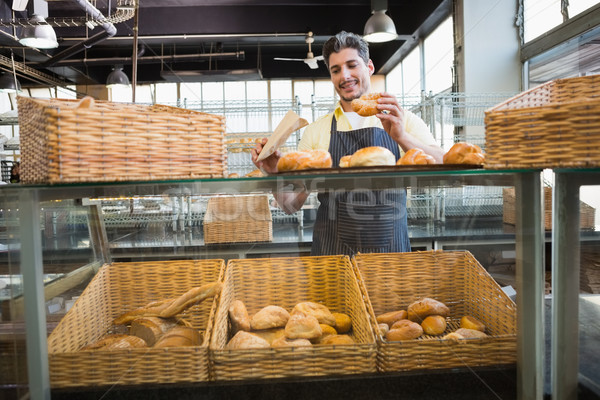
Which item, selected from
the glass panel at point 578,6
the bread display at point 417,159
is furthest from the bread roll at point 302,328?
the glass panel at point 578,6

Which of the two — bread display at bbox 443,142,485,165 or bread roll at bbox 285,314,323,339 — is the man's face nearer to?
bread display at bbox 443,142,485,165

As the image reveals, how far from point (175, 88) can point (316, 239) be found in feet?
31.0

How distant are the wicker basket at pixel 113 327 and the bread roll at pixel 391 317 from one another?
0.44 metres

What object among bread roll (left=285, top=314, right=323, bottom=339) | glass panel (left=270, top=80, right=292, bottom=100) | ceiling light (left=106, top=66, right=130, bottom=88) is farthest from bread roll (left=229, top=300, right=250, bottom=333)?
glass panel (left=270, top=80, right=292, bottom=100)

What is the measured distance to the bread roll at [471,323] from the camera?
1.06 metres

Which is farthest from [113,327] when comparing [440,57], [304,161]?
[440,57]

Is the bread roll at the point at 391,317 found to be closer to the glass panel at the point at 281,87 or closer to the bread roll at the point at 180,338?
the bread roll at the point at 180,338

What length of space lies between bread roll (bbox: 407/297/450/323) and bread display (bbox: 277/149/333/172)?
18.7 inches

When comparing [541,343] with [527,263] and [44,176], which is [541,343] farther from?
[44,176]

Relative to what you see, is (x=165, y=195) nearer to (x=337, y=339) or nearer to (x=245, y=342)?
(x=245, y=342)

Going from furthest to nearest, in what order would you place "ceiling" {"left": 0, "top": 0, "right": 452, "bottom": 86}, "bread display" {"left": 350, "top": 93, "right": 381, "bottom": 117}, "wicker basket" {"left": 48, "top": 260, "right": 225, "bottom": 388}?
"ceiling" {"left": 0, "top": 0, "right": 452, "bottom": 86}
"bread display" {"left": 350, "top": 93, "right": 381, "bottom": 117}
"wicker basket" {"left": 48, "top": 260, "right": 225, "bottom": 388}

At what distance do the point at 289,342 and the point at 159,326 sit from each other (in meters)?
0.33

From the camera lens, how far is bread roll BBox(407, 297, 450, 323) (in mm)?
1147

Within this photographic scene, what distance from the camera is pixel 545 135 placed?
0.86m
